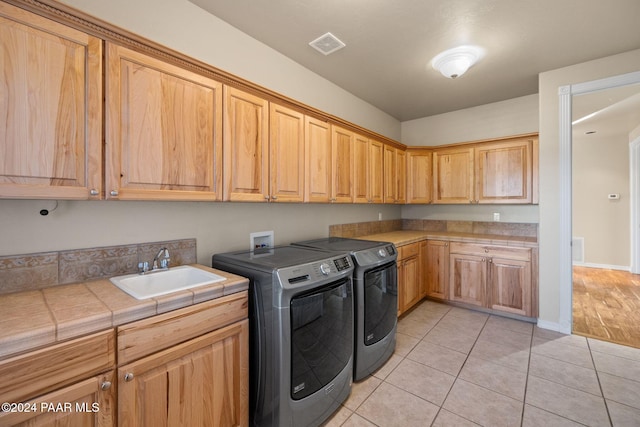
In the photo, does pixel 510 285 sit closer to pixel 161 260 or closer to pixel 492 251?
pixel 492 251

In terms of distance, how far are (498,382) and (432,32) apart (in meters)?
2.80

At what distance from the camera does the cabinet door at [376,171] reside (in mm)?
3317

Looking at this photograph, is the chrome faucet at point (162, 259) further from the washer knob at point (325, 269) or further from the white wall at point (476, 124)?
the white wall at point (476, 124)

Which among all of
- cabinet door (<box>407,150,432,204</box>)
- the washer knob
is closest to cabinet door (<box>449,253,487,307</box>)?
cabinet door (<box>407,150,432,204</box>)

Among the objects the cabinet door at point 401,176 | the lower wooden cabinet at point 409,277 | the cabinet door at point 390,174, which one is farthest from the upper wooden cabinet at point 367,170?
the lower wooden cabinet at point 409,277

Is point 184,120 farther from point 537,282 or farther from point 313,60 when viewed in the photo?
point 537,282

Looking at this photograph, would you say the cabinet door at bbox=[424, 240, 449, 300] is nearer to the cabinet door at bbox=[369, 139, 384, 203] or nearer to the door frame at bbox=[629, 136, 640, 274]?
the cabinet door at bbox=[369, 139, 384, 203]

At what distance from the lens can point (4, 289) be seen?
133 centimetres

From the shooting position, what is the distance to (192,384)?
1.32 m

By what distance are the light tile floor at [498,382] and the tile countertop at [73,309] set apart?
124 centimetres

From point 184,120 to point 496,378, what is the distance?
2873 mm

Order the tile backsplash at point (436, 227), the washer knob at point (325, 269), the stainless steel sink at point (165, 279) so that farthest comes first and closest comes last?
1. the tile backsplash at point (436, 227)
2. the washer knob at point (325, 269)
3. the stainless steel sink at point (165, 279)

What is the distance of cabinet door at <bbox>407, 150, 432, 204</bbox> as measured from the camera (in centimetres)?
406

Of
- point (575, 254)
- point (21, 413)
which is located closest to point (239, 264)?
point (21, 413)
